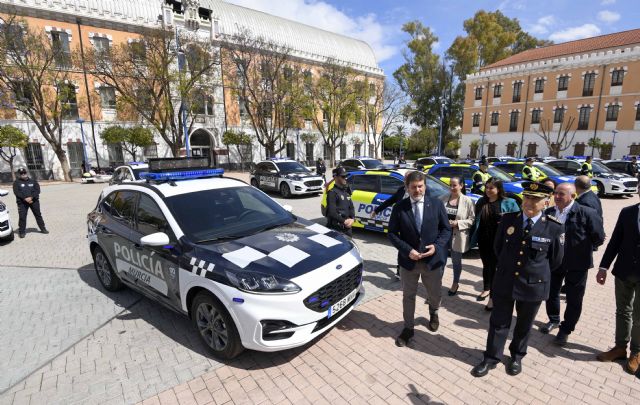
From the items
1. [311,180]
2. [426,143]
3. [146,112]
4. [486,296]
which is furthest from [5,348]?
[426,143]

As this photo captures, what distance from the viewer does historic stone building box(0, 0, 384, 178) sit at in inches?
987

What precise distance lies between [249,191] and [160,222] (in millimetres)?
1288

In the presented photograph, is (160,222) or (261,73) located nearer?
(160,222)

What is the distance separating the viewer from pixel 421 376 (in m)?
3.15

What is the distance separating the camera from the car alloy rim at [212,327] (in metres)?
3.28

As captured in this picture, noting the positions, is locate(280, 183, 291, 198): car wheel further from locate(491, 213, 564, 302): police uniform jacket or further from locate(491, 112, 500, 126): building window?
locate(491, 112, 500, 126): building window

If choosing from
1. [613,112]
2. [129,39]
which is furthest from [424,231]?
[613,112]

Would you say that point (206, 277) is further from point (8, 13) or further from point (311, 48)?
point (311, 48)

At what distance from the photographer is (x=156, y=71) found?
23.3 m

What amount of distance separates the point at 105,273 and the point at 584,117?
4263cm

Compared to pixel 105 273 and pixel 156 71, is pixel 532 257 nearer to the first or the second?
pixel 105 273

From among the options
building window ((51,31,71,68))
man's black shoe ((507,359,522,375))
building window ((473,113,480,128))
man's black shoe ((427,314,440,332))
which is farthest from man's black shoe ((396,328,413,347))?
building window ((473,113,480,128))

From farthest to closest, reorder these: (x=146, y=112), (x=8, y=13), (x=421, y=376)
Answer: (x=146, y=112), (x=8, y=13), (x=421, y=376)

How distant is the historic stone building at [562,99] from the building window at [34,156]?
44.8 meters
